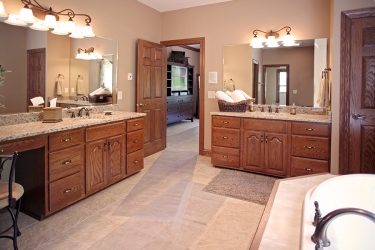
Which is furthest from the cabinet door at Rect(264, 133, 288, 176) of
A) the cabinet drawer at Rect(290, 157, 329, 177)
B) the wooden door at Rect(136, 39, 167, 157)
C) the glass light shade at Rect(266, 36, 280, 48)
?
the wooden door at Rect(136, 39, 167, 157)

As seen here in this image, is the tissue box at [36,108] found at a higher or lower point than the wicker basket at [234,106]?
lower

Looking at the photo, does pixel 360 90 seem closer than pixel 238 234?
No

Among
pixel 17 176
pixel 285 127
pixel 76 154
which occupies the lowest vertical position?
pixel 17 176

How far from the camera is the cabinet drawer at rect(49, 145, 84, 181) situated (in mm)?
2426

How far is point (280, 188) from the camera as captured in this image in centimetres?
193

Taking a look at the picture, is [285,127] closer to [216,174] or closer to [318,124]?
[318,124]

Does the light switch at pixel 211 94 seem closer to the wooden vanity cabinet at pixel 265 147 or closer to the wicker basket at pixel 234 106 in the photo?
the wicker basket at pixel 234 106

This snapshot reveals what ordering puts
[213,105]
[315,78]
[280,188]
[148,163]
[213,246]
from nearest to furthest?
[280,188]
[213,246]
[315,78]
[148,163]
[213,105]

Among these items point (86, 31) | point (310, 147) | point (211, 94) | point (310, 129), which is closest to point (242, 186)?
point (310, 147)

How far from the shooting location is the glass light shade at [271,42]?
3.93m

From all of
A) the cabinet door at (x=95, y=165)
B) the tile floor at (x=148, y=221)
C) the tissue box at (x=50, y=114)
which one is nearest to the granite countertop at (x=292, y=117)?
the tile floor at (x=148, y=221)

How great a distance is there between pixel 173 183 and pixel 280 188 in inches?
68.6

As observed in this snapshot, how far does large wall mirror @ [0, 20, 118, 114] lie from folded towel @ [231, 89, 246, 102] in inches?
74.0

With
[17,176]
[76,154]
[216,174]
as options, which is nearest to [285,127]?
[216,174]
